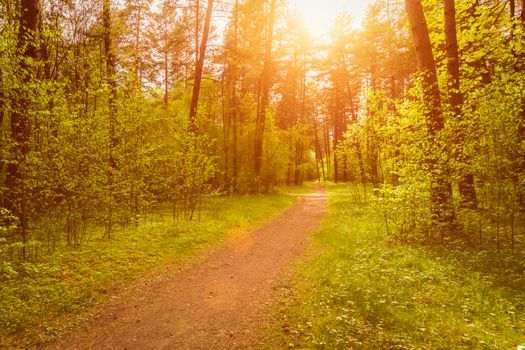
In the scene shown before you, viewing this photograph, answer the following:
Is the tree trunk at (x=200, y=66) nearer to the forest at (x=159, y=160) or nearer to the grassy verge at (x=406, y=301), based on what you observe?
the forest at (x=159, y=160)

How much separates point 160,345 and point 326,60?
124 ft

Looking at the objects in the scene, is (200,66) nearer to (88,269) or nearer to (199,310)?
(88,269)

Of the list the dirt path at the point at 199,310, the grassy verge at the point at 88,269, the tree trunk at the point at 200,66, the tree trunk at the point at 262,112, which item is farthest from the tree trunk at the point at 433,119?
the tree trunk at the point at 262,112

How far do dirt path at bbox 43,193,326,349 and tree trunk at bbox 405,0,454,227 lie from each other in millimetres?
4463

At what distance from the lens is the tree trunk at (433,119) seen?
8391 mm

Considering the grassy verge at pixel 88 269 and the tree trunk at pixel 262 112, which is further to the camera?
the tree trunk at pixel 262 112

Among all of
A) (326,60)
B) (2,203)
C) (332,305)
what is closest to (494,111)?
(332,305)

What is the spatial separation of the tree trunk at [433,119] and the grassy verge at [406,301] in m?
1.18

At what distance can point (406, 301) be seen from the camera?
5.68 m

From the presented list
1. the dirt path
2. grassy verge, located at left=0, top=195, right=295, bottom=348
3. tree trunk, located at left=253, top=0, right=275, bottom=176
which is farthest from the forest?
tree trunk, located at left=253, top=0, right=275, bottom=176

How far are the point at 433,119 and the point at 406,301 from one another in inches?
236

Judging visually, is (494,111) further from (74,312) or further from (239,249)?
(74,312)

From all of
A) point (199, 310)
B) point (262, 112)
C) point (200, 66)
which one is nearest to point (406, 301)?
point (199, 310)

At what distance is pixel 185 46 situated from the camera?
766 inches
